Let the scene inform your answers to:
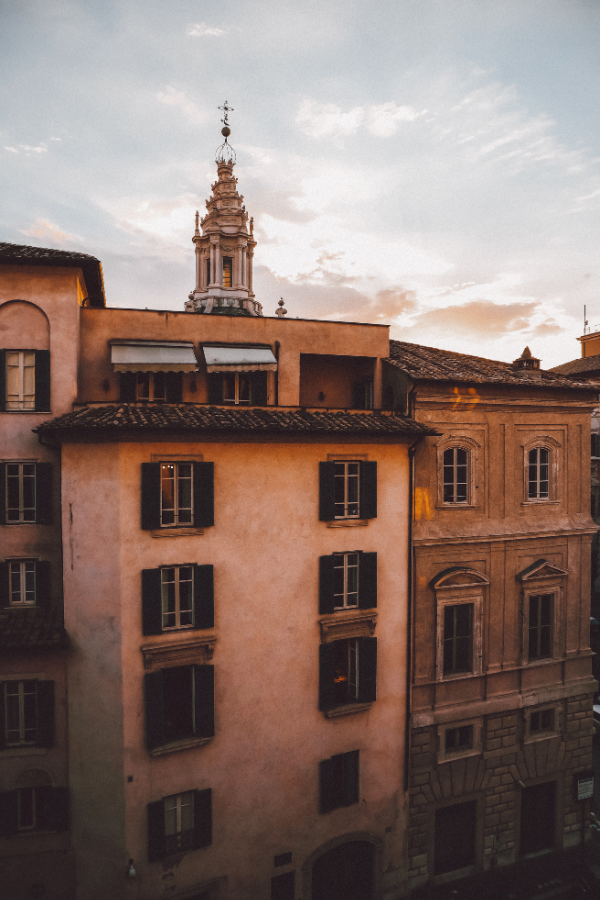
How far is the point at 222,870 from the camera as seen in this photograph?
15.9 m

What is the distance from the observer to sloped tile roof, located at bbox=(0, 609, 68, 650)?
1434cm

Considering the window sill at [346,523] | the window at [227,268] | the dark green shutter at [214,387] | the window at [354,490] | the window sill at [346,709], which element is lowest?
the window sill at [346,709]

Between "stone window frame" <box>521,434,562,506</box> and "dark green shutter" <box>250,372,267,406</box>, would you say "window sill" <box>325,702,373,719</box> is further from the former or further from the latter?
"dark green shutter" <box>250,372,267,406</box>

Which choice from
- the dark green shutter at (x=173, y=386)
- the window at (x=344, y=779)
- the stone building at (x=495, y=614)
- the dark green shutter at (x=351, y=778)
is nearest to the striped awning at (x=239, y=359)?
the dark green shutter at (x=173, y=386)

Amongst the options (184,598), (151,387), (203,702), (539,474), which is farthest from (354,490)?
(203,702)

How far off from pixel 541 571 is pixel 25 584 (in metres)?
17.9

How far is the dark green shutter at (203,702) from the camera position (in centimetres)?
1534

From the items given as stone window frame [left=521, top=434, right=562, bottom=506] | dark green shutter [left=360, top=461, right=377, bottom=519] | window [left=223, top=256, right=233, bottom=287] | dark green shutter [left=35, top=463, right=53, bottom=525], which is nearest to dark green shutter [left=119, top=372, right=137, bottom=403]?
dark green shutter [left=35, top=463, right=53, bottom=525]

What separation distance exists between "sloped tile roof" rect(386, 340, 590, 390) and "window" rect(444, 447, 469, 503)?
2626mm

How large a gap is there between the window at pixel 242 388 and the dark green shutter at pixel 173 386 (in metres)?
1.08

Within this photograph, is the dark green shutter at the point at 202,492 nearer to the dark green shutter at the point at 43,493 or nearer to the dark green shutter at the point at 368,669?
the dark green shutter at the point at 43,493

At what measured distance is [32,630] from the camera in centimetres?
1482

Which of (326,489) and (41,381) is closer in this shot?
(41,381)

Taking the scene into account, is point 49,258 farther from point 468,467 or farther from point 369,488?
point 468,467
